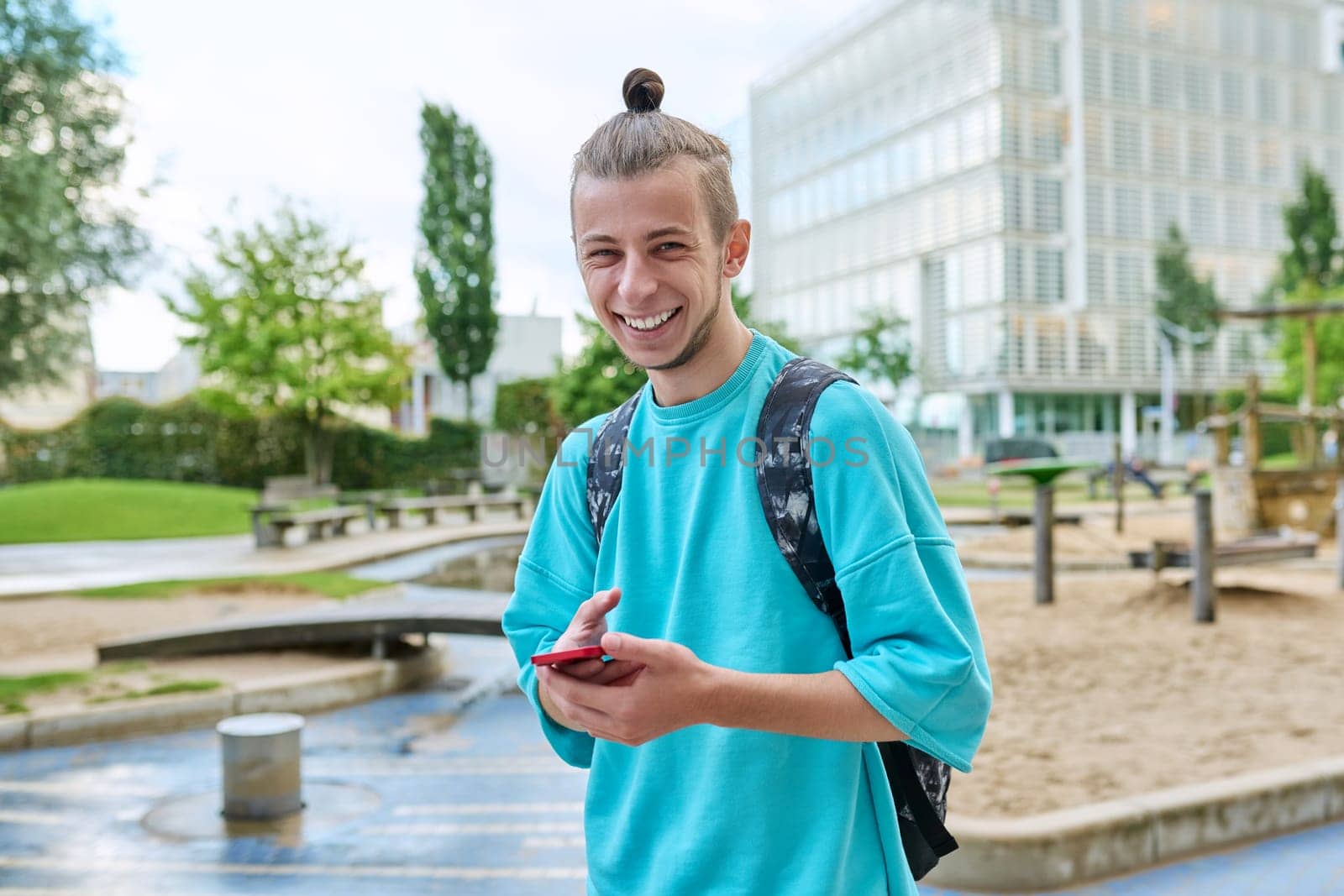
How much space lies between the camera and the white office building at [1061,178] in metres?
54.2

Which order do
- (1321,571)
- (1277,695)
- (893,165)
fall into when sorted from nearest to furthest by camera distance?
(1277,695) → (1321,571) → (893,165)

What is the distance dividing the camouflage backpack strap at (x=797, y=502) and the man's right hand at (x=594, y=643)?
0.23 metres

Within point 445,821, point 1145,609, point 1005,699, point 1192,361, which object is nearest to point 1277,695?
point 1005,699

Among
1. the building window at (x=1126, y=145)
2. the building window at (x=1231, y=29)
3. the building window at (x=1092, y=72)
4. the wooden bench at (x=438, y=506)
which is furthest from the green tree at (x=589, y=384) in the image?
the building window at (x=1231, y=29)

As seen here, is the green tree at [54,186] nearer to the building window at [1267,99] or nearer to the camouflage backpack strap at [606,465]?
the camouflage backpack strap at [606,465]

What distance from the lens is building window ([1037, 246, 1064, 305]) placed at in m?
54.6

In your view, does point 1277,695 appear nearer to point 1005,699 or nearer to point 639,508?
point 1005,699

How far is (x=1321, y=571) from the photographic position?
14.2 metres

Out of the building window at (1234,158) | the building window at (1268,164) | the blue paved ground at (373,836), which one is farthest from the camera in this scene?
the building window at (1268,164)

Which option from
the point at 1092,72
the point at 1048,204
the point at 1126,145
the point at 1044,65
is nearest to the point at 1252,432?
the point at 1048,204

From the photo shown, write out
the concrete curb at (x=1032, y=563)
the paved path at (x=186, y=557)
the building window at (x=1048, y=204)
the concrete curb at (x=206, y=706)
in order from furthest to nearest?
1. the building window at (x=1048, y=204)
2. the concrete curb at (x=1032, y=563)
3. the paved path at (x=186, y=557)
4. the concrete curb at (x=206, y=706)

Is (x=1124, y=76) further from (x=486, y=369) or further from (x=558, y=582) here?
(x=558, y=582)

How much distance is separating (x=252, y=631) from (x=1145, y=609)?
762 cm

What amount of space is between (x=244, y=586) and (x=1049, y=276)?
48.8 metres
